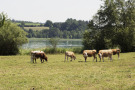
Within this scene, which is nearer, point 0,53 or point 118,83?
point 118,83

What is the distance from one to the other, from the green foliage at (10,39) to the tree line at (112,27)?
50.5 feet

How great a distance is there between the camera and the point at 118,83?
38.2 ft

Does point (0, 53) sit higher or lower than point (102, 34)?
lower

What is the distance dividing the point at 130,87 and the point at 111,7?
130ft

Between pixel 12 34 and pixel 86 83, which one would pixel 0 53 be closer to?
pixel 12 34

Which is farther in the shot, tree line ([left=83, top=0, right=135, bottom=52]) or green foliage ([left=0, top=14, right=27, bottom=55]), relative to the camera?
tree line ([left=83, top=0, right=135, bottom=52])

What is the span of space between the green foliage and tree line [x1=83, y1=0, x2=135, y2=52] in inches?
606

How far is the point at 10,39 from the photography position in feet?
141

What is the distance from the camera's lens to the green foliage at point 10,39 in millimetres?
42781

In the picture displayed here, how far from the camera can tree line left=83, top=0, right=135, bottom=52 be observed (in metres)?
46.7

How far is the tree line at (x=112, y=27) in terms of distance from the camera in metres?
46.7

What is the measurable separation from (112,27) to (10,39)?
23194mm

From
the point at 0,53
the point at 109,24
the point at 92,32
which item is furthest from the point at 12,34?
the point at 109,24

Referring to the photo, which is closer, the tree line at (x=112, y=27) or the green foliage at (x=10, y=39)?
the green foliage at (x=10, y=39)
